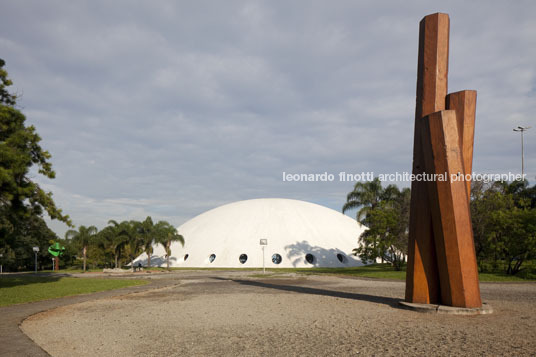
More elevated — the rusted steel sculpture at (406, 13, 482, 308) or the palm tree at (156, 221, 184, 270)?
the rusted steel sculpture at (406, 13, 482, 308)

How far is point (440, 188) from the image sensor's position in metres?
9.69

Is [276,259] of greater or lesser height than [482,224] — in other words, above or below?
below

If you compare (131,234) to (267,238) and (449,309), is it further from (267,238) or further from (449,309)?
(449,309)

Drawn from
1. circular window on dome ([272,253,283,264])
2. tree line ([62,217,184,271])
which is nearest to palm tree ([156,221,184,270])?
tree line ([62,217,184,271])

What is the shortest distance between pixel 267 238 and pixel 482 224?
26761 mm

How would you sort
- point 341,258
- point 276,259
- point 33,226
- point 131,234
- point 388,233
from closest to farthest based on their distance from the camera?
point 388,233 < point 33,226 < point 276,259 < point 341,258 < point 131,234

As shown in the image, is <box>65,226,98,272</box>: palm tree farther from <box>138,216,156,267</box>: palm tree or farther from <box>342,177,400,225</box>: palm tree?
<box>342,177,400,225</box>: palm tree

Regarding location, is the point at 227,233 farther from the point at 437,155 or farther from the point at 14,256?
the point at 437,155

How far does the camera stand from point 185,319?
9.26 m

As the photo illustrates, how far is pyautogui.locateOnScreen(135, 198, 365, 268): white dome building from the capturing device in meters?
45.2

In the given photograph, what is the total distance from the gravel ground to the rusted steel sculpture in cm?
93

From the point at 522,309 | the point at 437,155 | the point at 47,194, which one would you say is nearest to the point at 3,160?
the point at 47,194

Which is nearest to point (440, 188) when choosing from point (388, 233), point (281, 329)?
point (281, 329)

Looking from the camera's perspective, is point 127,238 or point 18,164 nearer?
point 18,164
